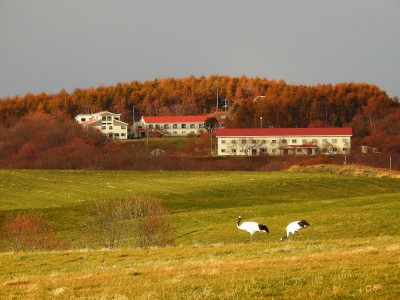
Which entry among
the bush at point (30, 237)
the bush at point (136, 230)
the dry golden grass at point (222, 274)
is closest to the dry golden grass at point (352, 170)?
the bush at point (136, 230)

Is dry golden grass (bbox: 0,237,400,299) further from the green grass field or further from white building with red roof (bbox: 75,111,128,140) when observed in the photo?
white building with red roof (bbox: 75,111,128,140)

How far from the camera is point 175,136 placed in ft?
576

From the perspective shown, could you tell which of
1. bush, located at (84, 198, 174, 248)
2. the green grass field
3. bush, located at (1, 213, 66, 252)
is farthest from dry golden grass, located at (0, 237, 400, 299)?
bush, located at (1, 213, 66, 252)

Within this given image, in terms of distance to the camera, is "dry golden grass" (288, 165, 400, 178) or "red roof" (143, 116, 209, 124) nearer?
"dry golden grass" (288, 165, 400, 178)

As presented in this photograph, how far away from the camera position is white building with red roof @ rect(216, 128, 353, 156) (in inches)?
5502

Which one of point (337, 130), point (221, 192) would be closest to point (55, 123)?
point (337, 130)

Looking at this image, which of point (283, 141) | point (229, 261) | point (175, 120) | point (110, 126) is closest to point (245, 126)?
point (175, 120)

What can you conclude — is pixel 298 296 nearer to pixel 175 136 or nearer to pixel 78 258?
pixel 78 258

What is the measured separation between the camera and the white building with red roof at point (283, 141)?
139750 mm

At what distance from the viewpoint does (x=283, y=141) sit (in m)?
143

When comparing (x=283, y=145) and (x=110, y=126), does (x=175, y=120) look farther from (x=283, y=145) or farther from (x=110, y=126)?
(x=283, y=145)

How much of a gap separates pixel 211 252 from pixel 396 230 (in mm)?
13921

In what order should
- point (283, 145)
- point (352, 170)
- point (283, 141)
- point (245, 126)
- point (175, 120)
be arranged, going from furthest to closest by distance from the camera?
point (175, 120) < point (245, 126) < point (283, 141) < point (283, 145) < point (352, 170)

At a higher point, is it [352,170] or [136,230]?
[352,170]
